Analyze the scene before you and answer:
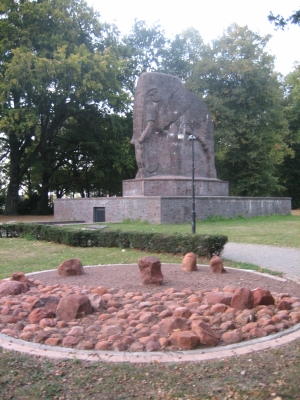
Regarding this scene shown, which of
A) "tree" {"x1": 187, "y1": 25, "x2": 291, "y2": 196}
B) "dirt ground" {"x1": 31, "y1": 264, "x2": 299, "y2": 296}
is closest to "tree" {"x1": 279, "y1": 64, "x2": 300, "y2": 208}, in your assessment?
"tree" {"x1": 187, "y1": 25, "x2": 291, "y2": 196}

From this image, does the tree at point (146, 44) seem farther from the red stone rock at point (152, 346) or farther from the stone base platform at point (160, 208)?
the red stone rock at point (152, 346)

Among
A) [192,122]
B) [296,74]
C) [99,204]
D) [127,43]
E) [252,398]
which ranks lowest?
[252,398]

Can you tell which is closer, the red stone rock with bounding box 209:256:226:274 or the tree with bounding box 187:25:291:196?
the red stone rock with bounding box 209:256:226:274

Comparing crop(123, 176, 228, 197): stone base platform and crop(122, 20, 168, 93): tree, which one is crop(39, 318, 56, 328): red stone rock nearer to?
crop(123, 176, 228, 197): stone base platform

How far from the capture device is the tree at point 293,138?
4153cm

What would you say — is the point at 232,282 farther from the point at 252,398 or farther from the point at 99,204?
the point at 99,204

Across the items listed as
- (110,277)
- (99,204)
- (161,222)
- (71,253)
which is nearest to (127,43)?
(99,204)

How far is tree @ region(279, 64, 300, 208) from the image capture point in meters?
41.5

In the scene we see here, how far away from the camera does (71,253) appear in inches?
473

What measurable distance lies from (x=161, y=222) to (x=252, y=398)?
16.5m

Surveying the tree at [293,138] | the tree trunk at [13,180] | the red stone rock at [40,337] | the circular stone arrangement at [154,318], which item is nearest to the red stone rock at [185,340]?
the circular stone arrangement at [154,318]

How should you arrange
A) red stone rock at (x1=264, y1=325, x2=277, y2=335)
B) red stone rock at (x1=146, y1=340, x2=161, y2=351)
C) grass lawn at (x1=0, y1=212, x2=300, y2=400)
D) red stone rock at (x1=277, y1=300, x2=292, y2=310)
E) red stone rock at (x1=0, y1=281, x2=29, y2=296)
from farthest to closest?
red stone rock at (x1=0, y1=281, x2=29, y2=296), red stone rock at (x1=277, y1=300, x2=292, y2=310), red stone rock at (x1=264, y1=325, x2=277, y2=335), red stone rock at (x1=146, y1=340, x2=161, y2=351), grass lawn at (x1=0, y1=212, x2=300, y2=400)

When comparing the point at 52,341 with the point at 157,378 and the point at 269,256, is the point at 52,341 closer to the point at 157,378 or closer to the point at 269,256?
the point at 157,378

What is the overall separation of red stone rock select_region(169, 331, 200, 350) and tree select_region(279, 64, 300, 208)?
→ 119 ft
